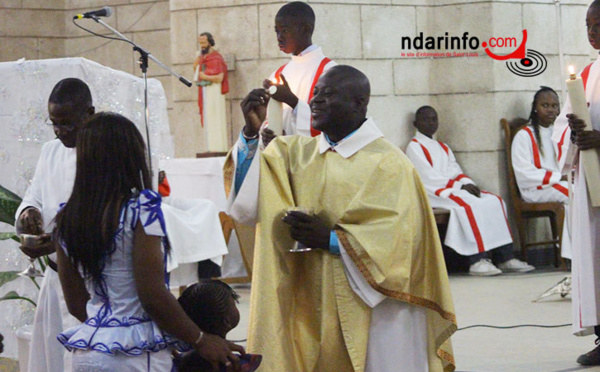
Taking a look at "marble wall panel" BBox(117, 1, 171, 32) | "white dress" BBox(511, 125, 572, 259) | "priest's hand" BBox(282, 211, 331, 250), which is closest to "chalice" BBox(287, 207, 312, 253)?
"priest's hand" BBox(282, 211, 331, 250)

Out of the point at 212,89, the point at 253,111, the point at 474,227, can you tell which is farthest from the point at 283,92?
the point at 212,89

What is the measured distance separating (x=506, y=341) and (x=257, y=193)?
9.16 ft

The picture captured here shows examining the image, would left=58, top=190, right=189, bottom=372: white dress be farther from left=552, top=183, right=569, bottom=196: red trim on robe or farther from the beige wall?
left=552, top=183, right=569, bottom=196: red trim on robe

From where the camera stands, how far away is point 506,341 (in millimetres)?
6078

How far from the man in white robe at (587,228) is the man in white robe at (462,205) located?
12.3 feet

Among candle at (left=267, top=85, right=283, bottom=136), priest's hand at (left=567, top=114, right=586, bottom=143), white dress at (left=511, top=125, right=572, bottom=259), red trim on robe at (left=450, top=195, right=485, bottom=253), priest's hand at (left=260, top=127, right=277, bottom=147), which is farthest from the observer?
white dress at (left=511, top=125, right=572, bottom=259)

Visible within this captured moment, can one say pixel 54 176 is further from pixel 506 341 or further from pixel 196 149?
pixel 196 149

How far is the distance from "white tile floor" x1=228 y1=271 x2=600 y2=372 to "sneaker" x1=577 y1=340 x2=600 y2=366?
33mm

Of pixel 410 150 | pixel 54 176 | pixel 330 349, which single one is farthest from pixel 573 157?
pixel 410 150

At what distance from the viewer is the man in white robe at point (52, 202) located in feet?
12.2

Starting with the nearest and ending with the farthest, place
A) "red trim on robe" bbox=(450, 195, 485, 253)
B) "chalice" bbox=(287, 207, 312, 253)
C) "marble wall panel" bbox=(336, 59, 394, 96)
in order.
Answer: "chalice" bbox=(287, 207, 312, 253) < "red trim on robe" bbox=(450, 195, 485, 253) < "marble wall panel" bbox=(336, 59, 394, 96)

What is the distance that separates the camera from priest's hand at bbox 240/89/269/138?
3.79m

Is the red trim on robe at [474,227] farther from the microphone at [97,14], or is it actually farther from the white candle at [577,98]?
the microphone at [97,14]
